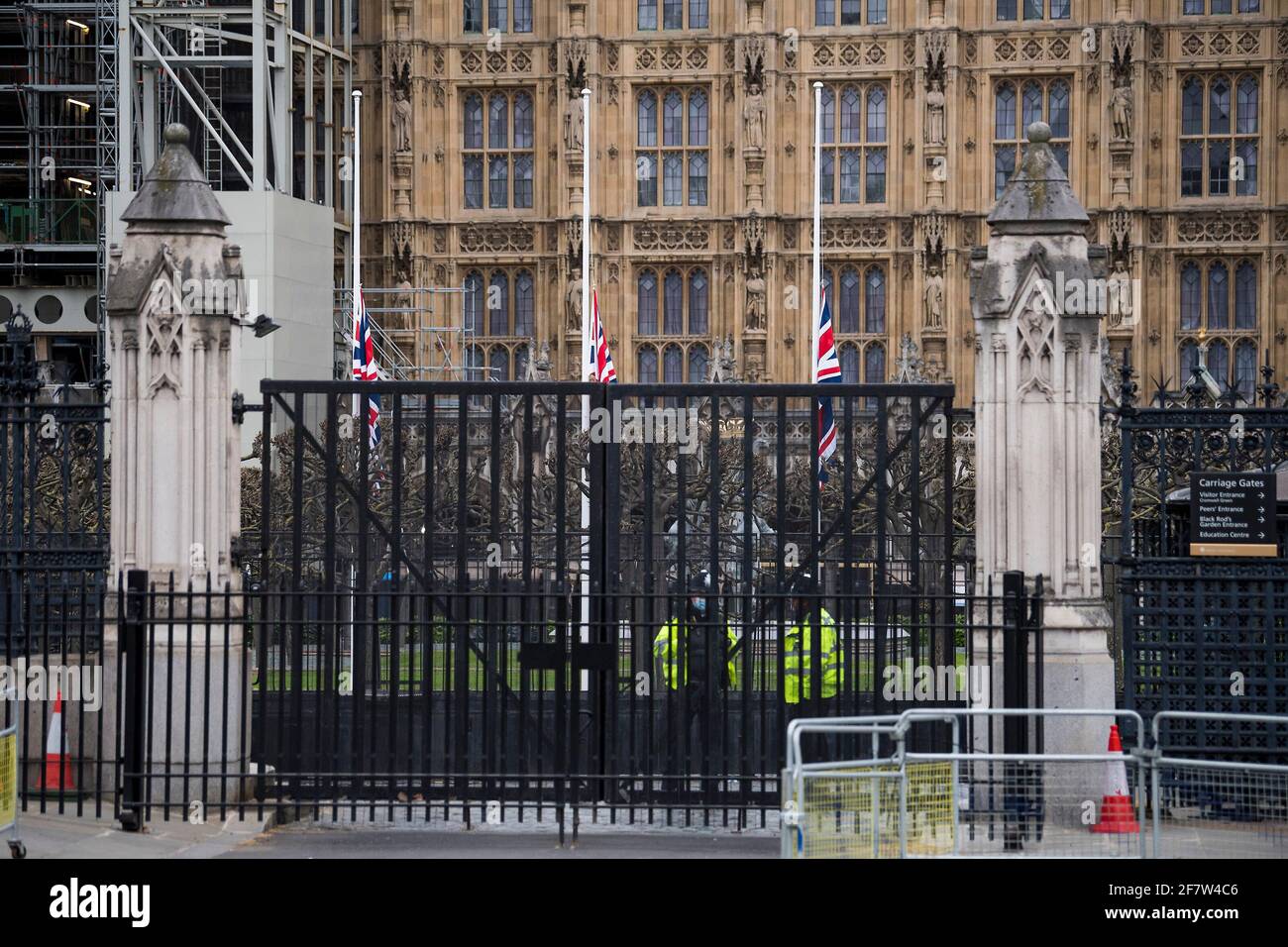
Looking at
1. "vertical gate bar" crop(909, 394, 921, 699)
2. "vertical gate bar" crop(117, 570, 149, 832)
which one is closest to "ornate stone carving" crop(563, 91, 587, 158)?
"vertical gate bar" crop(909, 394, 921, 699)

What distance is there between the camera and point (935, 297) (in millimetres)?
44406

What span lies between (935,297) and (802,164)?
4019 millimetres

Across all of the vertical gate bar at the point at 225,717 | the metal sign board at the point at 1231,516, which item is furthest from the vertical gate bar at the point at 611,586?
the metal sign board at the point at 1231,516

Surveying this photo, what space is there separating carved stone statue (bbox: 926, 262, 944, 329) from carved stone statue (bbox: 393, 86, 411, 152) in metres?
11.6

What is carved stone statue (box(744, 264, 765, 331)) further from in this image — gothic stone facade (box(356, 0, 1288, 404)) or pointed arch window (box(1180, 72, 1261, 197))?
pointed arch window (box(1180, 72, 1261, 197))

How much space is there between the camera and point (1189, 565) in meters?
13.0

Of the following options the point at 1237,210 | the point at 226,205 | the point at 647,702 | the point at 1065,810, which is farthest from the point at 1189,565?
the point at 1237,210

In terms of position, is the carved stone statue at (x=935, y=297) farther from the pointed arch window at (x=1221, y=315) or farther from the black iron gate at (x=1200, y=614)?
the black iron gate at (x=1200, y=614)

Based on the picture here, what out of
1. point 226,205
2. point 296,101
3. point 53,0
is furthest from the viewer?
point 296,101

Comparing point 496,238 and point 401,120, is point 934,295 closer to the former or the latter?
point 496,238

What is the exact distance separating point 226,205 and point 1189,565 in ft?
98.1

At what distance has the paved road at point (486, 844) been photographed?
36.4ft

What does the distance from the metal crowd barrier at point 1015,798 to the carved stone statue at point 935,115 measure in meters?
32.6

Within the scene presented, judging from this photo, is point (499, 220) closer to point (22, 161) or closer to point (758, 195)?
point (758, 195)
